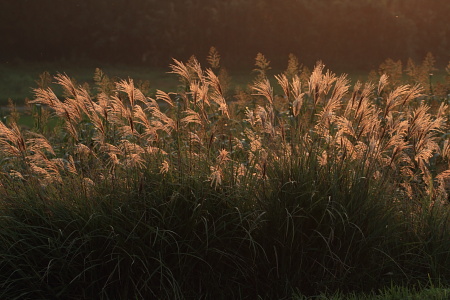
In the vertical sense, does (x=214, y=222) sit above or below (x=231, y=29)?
below

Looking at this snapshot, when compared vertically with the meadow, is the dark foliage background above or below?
above

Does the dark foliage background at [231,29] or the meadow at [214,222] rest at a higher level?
the dark foliage background at [231,29]

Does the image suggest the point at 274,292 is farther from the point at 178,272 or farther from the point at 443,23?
the point at 443,23

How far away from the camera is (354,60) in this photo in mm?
31984

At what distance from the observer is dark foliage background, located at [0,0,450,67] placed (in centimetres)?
2988

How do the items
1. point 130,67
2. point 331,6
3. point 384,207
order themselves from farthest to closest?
point 130,67
point 331,6
point 384,207

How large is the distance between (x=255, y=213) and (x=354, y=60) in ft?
91.5

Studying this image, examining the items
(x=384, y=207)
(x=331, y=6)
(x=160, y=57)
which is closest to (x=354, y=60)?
(x=331, y=6)

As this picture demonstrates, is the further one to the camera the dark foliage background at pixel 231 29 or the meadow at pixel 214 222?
the dark foliage background at pixel 231 29

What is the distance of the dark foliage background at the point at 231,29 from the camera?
98.0ft

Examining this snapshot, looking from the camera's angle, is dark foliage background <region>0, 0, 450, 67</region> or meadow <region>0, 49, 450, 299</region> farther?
dark foliage background <region>0, 0, 450, 67</region>

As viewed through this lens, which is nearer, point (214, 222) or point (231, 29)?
point (214, 222)

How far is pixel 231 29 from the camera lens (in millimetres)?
30156

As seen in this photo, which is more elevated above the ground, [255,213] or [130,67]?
[130,67]
